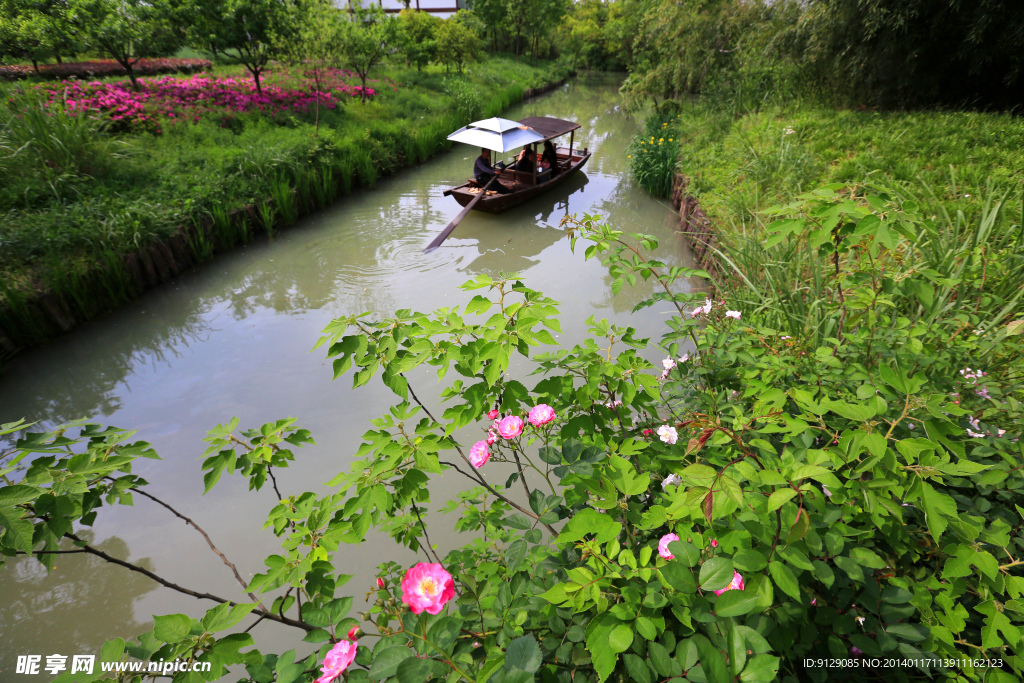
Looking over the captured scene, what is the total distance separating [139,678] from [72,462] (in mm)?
490

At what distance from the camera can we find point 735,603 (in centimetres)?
75

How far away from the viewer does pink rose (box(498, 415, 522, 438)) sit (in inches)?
50.3

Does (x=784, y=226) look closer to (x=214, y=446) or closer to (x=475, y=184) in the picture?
(x=214, y=446)

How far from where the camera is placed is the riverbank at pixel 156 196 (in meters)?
4.23

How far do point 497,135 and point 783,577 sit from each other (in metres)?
7.73

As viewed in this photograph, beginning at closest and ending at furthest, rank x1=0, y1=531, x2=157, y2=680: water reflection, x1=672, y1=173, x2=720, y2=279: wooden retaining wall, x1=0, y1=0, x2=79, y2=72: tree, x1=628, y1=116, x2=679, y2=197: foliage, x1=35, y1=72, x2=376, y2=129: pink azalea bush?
1. x1=0, y1=531, x2=157, y2=680: water reflection
2. x1=672, y1=173, x2=720, y2=279: wooden retaining wall
3. x1=35, y1=72, x2=376, y2=129: pink azalea bush
4. x1=0, y1=0, x2=79, y2=72: tree
5. x1=628, y1=116, x2=679, y2=197: foliage

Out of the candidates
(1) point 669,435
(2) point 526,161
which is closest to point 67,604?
(1) point 669,435

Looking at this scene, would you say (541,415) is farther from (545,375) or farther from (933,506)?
(545,375)

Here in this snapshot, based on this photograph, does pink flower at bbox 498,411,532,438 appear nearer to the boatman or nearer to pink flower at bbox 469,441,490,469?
pink flower at bbox 469,441,490,469

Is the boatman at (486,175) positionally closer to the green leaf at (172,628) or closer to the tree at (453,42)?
the green leaf at (172,628)

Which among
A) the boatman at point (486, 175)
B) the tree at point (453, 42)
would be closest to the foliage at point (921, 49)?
the boatman at point (486, 175)

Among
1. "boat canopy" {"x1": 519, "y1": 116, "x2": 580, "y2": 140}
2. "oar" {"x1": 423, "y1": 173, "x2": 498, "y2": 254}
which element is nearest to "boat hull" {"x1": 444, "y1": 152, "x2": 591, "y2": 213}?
"oar" {"x1": 423, "y1": 173, "x2": 498, "y2": 254}

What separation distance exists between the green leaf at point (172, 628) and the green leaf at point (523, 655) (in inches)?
24.8

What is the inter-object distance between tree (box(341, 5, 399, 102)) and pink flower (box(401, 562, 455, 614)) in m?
12.0
